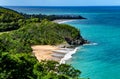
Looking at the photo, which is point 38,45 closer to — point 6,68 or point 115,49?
point 115,49

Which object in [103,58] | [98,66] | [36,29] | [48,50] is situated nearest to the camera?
[98,66]

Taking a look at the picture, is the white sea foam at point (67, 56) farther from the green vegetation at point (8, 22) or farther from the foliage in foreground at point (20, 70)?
the green vegetation at point (8, 22)

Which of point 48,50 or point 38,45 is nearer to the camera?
point 48,50

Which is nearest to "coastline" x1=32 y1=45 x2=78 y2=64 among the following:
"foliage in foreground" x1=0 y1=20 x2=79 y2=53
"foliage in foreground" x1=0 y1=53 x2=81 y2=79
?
"foliage in foreground" x1=0 y1=20 x2=79 y2=53

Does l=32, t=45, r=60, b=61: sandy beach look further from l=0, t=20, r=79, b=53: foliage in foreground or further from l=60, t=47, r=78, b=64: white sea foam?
l=0, t=20, r=79, b=53: foliage in foreground

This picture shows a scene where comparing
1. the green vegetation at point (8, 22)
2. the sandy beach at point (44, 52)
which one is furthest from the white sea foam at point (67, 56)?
the green vegetation at point (8, 22)

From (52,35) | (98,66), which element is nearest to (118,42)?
(52,35)

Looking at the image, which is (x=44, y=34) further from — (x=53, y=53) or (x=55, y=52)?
(x=53, y=53)
